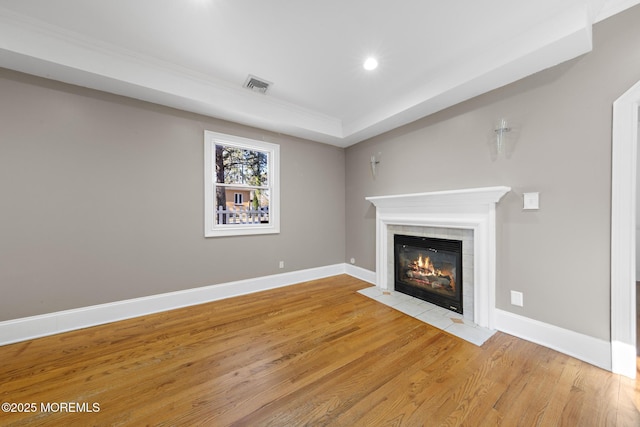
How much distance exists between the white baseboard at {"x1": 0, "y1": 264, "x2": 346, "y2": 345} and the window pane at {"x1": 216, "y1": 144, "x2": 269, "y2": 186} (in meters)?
1.48

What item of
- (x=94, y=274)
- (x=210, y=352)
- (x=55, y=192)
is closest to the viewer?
(x=210, y=352)

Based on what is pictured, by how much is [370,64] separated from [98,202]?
325 cm

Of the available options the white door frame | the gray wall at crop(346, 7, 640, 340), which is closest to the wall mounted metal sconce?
the gray wall at crop(346, 7, 640, 340)

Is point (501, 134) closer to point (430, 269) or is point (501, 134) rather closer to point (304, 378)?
point (430, 269)

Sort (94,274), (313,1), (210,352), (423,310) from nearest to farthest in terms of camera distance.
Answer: (313,1)
(210,352)
(94,274)
(423,310)

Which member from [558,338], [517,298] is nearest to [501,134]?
[517,298]

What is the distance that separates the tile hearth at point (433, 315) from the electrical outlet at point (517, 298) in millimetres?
360

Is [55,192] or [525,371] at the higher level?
[55,192]

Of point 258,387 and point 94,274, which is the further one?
point 94,274

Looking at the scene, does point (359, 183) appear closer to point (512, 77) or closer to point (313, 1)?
point (512, 77)

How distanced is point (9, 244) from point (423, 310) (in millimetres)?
4216

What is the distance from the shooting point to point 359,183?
13.8 ft

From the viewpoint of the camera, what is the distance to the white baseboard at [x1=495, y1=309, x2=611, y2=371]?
1793mm

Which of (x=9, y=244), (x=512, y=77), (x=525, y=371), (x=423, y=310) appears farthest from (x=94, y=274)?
(x=512, y=77)
